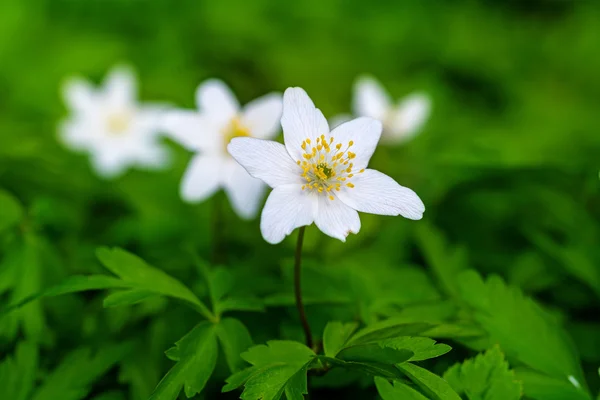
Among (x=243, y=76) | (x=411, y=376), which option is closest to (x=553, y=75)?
(x=243, y=76)

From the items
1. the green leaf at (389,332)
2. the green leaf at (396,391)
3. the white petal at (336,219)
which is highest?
the white petal at (336,219)

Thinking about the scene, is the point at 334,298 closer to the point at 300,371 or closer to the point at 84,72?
the point at 300,371

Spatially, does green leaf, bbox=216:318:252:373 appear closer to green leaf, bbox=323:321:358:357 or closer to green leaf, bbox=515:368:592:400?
green leaf, bbox=323:321:358:357

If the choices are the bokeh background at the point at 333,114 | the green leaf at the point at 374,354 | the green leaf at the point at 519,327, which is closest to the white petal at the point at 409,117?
the bokeh background at the point at 333,114

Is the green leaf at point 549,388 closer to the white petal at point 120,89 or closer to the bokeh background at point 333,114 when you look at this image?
the bokeh background at point 333,114

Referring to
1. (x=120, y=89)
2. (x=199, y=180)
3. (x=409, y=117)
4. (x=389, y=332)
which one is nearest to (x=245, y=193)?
(x=199, y=180)

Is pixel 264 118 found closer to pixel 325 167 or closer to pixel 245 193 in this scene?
pixel 245 193
